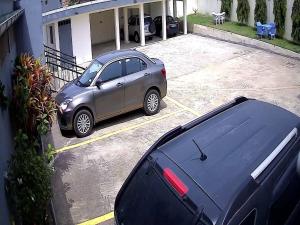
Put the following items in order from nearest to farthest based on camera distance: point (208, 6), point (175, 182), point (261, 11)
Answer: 1. point (175, 182)
2. point (261, 11)
3. point (208, 6)

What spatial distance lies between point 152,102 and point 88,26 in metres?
9.27

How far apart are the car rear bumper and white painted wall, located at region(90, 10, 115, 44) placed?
1367cm

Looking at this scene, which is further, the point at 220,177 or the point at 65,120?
the point at 65,120

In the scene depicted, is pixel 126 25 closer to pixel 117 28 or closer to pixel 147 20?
pixel 147 20

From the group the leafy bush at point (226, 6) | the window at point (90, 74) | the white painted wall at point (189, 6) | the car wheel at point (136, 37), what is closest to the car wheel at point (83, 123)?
the window at point (90, 74)

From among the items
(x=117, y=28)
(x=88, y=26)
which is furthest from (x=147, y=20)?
(x=88, y=26)

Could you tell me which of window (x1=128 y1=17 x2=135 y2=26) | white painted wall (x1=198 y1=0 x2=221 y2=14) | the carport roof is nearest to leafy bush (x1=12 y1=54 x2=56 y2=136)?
the carport roof

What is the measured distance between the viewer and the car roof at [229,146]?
3500 mm

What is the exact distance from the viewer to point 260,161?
3828 millimetres

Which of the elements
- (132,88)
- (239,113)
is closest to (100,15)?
(132,88)

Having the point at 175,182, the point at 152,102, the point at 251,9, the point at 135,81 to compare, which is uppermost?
the point at 175,182

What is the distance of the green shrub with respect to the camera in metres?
24.0

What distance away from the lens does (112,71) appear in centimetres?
1212

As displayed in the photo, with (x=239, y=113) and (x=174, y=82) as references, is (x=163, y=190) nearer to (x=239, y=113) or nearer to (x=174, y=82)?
(x=239, y=113)
